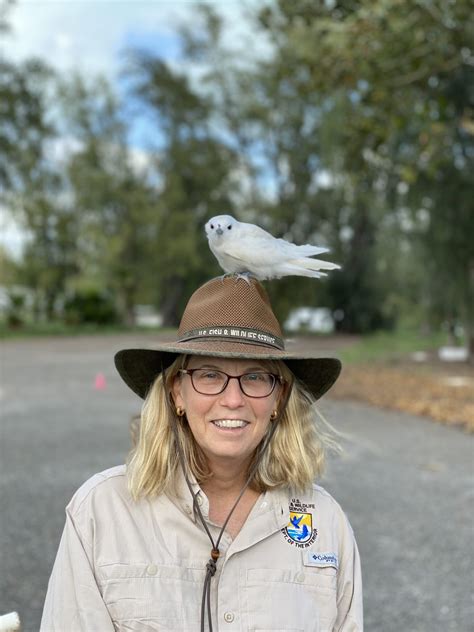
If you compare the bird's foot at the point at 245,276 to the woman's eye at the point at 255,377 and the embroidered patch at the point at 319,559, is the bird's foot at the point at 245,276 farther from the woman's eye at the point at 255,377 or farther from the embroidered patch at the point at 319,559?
the embroidered patch at the point at 319,559

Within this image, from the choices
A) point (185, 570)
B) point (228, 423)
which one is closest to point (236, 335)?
point (228, 423)

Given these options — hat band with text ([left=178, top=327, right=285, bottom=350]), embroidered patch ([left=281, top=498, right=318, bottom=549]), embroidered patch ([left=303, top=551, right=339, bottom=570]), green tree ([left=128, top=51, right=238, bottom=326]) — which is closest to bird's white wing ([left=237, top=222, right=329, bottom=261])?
hat band with text ([left=178, top=327, right=285, bottom=350])

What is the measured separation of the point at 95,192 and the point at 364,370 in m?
17.0

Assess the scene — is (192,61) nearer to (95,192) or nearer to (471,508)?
(95,192)

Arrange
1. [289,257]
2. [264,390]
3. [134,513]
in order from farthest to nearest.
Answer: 1. [289,257]
2. [264,390]
3. [134,513]

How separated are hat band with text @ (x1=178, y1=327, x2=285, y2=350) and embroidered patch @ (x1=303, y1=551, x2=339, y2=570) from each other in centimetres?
58

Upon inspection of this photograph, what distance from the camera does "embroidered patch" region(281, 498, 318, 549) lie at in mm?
1900

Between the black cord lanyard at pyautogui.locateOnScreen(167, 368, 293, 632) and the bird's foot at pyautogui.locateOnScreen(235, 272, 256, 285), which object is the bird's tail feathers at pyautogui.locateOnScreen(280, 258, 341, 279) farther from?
the black cord lanyard at pyautogui.locateOnScreen(167, 368, 293, 632)

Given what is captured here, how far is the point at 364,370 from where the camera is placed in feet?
47.6

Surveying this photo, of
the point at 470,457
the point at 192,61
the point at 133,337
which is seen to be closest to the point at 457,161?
the point at 470,457

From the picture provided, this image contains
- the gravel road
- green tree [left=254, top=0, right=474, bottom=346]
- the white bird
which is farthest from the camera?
green tree [left=254, top=0, right=474, bottom=346]

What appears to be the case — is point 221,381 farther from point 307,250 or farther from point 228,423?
point 307,250

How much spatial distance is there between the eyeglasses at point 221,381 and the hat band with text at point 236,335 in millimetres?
91

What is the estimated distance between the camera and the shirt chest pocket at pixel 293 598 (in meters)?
1.79
